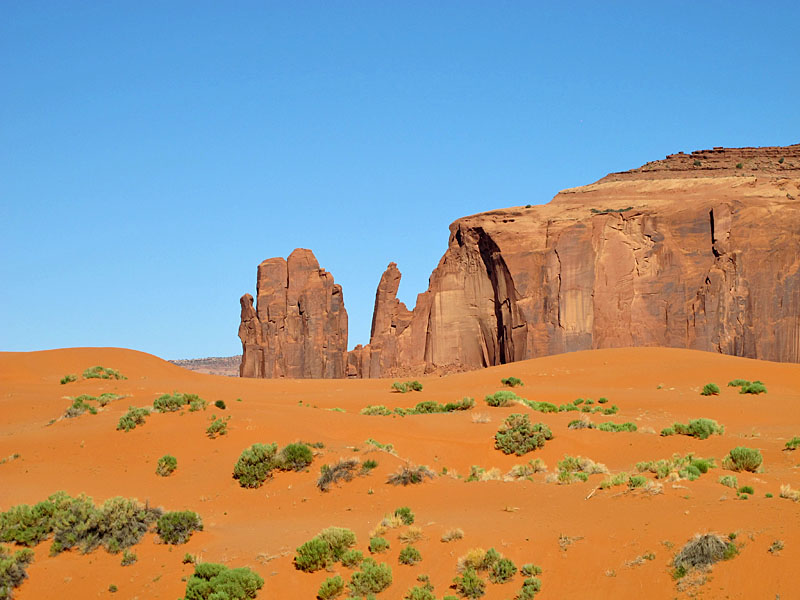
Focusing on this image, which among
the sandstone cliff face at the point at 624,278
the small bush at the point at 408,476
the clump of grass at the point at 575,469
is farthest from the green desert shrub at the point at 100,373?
the clump of grass at the point at 575,469

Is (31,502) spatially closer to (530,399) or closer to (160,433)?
(160,433)

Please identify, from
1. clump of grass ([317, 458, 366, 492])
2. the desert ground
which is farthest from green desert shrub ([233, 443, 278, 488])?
clump of grass ([317, 458, 366, 492])

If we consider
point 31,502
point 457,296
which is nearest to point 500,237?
point 457,296

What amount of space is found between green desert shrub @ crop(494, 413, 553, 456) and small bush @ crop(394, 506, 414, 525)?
692 cm

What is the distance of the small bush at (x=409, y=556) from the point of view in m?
12.6

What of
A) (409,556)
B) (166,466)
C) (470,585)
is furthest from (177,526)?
(470,585)

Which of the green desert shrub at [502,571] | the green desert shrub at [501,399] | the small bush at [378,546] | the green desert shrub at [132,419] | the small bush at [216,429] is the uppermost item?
the green desert shrub at [501,399]

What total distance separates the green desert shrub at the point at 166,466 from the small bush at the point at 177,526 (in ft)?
14.9

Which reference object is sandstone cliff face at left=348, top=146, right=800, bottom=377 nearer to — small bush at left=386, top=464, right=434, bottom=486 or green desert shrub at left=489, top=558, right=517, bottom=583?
small bush at left=386, top=464, right=434, bottom=486

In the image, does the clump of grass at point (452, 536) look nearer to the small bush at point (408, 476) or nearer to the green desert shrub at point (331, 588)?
the green desert shrub at point (331, 588)

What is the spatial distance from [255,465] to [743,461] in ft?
34.4

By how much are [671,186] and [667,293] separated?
15.2 m

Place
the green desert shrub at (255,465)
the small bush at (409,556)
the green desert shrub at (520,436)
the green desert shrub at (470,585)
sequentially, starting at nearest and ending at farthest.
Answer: the green desert shrub at (470,585) → the small bush at (409,556) → the green desert shrub at (255,465) → the green desert shrub at (520,436)

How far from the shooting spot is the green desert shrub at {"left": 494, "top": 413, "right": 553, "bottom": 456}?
20953 millimetres
